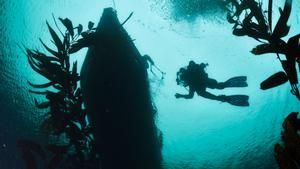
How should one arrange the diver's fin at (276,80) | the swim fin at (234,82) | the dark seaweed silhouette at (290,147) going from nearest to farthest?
the dark seaweed silhouette at (290,147) < the diver's fin at (276,80) < the swim fin at (234,82)

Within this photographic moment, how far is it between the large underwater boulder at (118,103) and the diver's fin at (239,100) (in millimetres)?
1882

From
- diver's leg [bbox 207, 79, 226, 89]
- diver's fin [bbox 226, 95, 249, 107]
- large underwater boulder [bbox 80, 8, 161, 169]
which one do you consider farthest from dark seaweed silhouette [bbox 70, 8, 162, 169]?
diver's fin [bbox 226, 95, 249, 107]

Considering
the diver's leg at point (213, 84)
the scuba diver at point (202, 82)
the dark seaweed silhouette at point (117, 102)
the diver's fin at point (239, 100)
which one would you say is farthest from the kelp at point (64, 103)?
the diver's fin at point (239, 100)

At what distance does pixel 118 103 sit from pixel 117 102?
3 cm

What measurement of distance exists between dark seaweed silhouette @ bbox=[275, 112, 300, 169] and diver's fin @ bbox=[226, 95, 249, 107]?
10.1ft

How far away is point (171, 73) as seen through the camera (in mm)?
10992

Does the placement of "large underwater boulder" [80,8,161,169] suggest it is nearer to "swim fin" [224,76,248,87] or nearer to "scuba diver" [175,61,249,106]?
"scuba diver" [175,61,249,106]

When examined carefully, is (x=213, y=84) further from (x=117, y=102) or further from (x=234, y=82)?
(x=117, y=102)

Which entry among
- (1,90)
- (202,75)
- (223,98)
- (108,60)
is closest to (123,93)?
(108,60)

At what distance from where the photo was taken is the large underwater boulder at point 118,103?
4.40 m

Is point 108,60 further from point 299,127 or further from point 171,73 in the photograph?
point 171,73

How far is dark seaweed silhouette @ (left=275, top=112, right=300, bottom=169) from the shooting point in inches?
90.4

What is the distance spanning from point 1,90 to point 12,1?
3442 millimetres

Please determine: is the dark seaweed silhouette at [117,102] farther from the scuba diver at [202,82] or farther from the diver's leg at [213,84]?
the diver's leg at [213,84]
